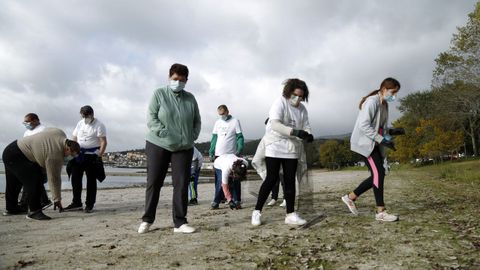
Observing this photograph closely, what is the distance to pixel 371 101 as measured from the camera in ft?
18.0

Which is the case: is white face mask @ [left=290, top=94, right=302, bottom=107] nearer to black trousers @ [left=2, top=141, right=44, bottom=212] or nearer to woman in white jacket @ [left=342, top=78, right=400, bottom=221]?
woman in white jacket @ [left=342, top=78, right=400, bottom=221]

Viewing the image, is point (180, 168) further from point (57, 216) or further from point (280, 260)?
point (57, 216)

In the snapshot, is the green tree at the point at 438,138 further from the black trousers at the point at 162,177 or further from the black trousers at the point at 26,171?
the black trousers at the point at 26,171

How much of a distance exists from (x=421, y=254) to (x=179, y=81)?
351 centimetres

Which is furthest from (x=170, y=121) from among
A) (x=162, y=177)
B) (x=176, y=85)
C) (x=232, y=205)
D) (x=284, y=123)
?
(x=232, y=205)

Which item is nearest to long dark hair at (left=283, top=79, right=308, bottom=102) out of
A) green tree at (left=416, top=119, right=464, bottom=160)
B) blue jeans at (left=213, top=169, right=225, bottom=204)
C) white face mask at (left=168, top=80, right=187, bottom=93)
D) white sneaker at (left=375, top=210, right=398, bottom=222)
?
white face mask at (left=168, top=80, right=187, bottom=93)

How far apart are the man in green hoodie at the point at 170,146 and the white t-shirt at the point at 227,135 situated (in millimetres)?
2718

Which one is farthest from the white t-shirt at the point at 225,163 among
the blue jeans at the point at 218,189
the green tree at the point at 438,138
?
the green tree at the point at 438,138

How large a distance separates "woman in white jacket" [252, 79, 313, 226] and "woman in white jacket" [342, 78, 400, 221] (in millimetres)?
866

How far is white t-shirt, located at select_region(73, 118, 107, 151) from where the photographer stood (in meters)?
7.41

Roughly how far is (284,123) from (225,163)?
240 cm

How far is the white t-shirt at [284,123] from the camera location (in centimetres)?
519

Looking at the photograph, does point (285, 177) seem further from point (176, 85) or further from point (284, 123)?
point (176, 85)

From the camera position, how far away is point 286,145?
5.20 m
